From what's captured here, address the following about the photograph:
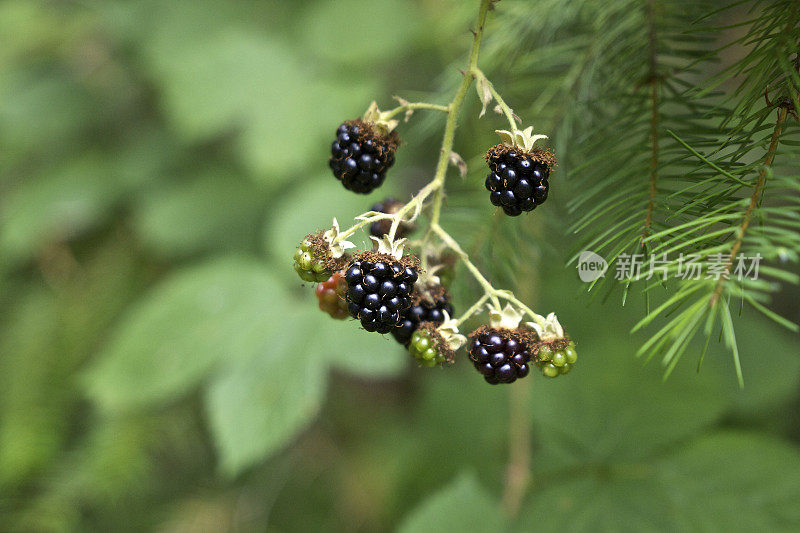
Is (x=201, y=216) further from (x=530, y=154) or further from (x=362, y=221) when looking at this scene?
(x=530, y=154)

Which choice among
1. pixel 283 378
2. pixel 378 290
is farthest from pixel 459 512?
pixel 378 290

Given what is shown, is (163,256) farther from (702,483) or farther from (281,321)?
(702,483)

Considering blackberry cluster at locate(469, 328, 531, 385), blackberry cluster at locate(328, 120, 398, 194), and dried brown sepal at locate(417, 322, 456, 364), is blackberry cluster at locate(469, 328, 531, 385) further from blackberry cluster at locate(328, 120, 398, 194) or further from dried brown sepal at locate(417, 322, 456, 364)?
blackberry cluster at locate(328, 120, 398, 194)

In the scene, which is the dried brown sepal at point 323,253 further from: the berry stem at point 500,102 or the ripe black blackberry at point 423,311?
the berry stem at point 500,102

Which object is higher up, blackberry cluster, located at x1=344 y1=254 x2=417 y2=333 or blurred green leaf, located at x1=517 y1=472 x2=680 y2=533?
blackberry cluster, located at x1=344 y1=254 x2=417 y2=333

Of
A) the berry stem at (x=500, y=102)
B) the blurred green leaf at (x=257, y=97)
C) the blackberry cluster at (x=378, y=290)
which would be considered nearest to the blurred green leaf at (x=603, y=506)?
the blackberry cluster at (x=378, y=290)

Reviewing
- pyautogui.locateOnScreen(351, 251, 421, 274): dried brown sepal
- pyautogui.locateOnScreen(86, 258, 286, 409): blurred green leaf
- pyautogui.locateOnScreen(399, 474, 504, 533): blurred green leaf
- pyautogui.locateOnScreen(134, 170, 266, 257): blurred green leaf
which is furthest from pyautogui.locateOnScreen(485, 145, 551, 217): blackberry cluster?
pyautogui.locateOnScreen(134, 170, 266, 257): blurred green leaf
